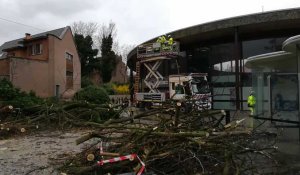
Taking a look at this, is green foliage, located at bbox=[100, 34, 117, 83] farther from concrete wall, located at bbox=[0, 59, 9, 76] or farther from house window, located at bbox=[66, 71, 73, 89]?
concrete wall, located at bbox=[0, 59, 9, 76]

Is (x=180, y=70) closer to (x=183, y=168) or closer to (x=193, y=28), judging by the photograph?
(x=193, y=28)

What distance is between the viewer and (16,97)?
1642 centimetres

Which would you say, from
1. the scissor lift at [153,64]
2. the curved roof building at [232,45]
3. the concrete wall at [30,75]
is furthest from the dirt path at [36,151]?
the concrete wall at [30,75]

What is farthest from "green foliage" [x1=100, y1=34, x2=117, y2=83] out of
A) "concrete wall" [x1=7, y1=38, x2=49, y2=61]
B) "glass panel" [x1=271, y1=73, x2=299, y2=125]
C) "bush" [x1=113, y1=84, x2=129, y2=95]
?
"glass panel" [x1=271, y1=73, x2=299, y2=125]

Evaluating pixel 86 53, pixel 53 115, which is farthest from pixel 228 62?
pixel 86 53

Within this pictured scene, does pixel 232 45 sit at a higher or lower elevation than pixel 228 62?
higher

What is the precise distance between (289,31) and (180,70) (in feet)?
26.9

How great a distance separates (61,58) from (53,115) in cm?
2688

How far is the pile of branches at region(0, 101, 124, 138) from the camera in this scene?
14320mm


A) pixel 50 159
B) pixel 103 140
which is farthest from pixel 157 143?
pixel 50 159

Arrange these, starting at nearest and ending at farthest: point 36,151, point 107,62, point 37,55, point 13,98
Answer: point 36,151, point 13,98, point 37,55, point 107,62

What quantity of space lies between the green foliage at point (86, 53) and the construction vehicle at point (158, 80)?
28932 millimetres

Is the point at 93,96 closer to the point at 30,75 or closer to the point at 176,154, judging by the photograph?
the point at 176,154

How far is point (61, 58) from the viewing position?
40.6 m
